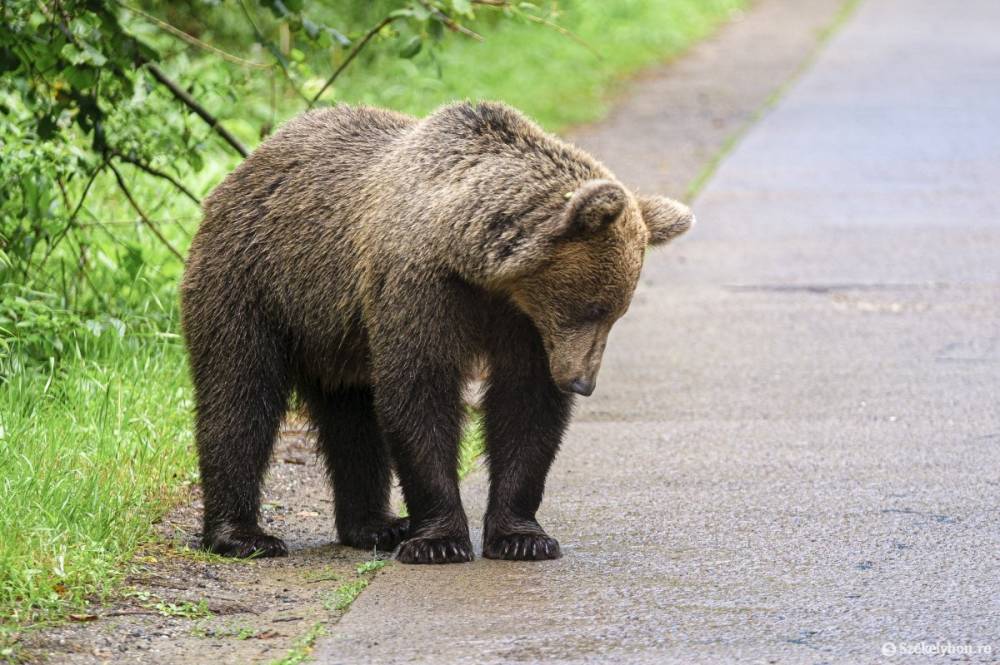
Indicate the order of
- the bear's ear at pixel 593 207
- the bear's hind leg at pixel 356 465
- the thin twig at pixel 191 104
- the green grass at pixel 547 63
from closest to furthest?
the bear's ear at pixel 593 207 → the bear's hind leg at pixel 356 465 → the thin twig at pixel 191 104 → the green grass at pixel 547 63

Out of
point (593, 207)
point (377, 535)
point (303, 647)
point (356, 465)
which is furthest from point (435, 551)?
point (593, 207)

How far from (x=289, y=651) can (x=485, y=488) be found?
7.13ft

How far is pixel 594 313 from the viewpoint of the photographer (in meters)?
5.13

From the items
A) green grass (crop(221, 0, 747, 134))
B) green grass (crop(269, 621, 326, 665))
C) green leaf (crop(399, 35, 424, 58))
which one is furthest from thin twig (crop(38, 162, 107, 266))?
green grass (crop(221, 0, 747, 134))

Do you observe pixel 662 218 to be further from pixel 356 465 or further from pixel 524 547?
pixel 356 465

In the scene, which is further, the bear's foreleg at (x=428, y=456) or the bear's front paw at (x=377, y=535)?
the bear's front paw at (x=377, y=535)

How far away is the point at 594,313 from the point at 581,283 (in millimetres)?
110

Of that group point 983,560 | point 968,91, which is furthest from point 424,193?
point 968,91

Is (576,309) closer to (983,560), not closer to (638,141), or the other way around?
(983,560)

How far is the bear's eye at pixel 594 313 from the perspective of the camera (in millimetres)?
5117

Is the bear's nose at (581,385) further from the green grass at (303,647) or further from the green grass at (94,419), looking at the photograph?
the green grass at (303,647)

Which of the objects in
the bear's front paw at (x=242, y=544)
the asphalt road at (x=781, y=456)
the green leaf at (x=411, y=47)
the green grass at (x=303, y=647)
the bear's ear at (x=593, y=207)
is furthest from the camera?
the green leaf at (x=411, y=47)

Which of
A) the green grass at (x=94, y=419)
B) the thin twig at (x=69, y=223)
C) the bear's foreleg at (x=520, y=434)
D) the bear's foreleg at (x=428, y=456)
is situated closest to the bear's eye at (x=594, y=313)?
the bear's foreleg at (x=520, y=434)

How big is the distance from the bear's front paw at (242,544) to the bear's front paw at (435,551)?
48cm
